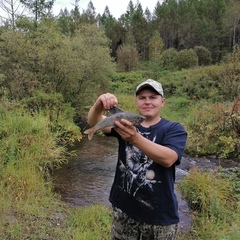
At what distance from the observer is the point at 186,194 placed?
584 cm

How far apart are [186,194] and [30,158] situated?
3497mm

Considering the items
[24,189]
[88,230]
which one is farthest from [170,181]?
[24,189]

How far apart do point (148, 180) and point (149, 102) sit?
1.97 feet

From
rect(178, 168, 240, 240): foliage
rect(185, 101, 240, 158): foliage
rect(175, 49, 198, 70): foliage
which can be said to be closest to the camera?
rect(178, 168, 240, 240): foliage

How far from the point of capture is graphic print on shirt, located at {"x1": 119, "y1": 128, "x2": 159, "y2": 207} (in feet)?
6.79

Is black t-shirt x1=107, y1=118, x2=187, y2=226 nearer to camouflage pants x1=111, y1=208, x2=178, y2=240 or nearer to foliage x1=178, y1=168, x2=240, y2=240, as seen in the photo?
camouflage pants x1=111, y1=208, x2=178, y2=240

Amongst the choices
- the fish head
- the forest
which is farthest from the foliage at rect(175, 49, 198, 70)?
the fish head

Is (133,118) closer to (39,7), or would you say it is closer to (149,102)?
(149,102)

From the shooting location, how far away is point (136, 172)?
2119 mm

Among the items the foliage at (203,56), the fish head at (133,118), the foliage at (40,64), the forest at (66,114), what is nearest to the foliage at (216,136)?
the forest at (66,114)

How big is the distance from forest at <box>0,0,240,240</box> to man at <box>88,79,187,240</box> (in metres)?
1.79

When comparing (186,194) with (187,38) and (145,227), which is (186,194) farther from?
(187,38)

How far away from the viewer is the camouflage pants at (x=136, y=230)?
6.80 feet

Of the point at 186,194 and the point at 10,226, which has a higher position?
the point at 10,226
